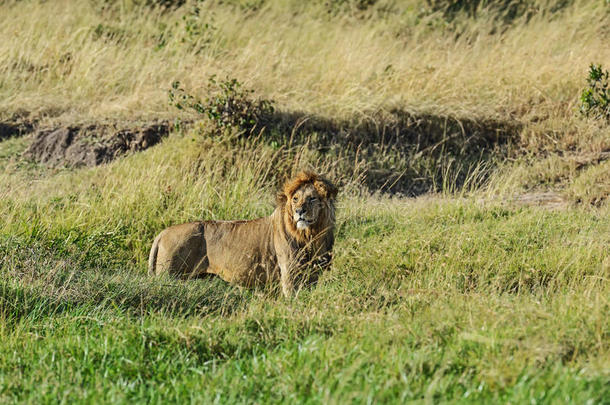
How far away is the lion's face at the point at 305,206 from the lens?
21.7 ft

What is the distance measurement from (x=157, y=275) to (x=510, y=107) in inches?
249

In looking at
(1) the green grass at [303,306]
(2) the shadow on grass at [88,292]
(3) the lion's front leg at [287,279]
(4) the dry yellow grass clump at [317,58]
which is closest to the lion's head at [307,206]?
(3) the lion's front leg at [287,279]

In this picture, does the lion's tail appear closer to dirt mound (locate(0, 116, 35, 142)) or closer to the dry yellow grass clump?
the dry yellow grass clump

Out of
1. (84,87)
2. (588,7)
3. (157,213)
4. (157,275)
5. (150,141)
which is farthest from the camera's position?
(588,7)

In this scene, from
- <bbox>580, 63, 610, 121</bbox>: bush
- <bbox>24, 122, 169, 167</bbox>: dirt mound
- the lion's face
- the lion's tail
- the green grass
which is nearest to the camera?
the green grass

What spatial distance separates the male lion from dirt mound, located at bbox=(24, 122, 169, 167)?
12.6 feet

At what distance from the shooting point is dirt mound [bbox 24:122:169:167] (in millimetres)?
10938

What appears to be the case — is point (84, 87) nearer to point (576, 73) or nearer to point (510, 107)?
point (510, 107)

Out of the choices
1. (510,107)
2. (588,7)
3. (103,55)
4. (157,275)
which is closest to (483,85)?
(510,107)

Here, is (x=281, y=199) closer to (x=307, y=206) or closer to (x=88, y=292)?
(x=307, y=206)

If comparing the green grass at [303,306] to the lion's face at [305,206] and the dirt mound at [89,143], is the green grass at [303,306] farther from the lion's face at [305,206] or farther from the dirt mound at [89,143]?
the dirt mound at [89,143]

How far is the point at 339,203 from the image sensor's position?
30.0ft

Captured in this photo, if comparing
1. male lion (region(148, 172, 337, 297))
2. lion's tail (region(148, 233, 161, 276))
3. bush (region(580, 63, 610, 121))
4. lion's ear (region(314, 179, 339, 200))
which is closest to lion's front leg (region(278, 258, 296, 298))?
male lion (region(148, 172, 337, 297))

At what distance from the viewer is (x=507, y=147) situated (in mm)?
11195
